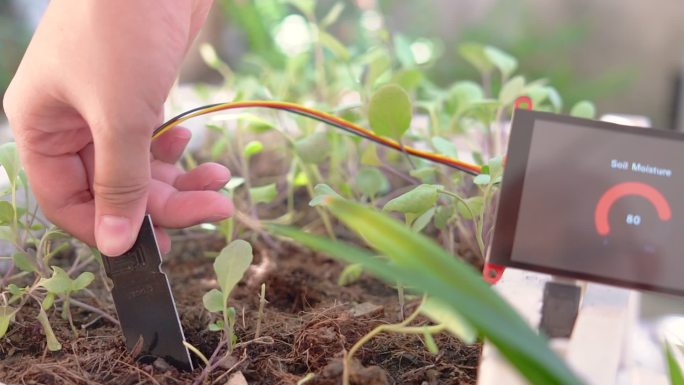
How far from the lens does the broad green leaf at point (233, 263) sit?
54 centimetres

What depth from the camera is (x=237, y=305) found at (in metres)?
0.65

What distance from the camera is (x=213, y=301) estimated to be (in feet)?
1.77

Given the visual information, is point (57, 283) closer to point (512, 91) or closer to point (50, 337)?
point (50, 337)

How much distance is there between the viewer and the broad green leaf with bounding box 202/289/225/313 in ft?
1.76

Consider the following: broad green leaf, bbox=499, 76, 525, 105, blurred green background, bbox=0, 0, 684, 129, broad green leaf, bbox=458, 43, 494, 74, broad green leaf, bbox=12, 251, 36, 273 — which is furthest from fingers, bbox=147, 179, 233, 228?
blurred green background, bbox=0, 0, 684, 129

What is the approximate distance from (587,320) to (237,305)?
0.31m

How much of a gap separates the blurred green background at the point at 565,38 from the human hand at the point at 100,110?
98 centimetres

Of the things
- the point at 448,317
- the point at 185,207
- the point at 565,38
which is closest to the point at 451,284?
the point at 448,317

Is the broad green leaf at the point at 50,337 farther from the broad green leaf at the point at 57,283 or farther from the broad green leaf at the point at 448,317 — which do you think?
the broad green leaf at the point at 448,317

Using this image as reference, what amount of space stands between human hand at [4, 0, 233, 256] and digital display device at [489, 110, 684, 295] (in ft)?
0.80

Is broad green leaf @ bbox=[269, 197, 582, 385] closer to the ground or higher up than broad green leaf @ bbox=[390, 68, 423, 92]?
closer to the ground

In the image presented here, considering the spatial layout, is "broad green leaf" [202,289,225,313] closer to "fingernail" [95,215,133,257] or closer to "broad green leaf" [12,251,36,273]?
"fingernail" [95,215,133,257]

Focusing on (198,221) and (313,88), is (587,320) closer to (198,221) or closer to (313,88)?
(198,221)

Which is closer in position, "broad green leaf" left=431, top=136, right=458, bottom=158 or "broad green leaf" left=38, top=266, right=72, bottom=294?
"broad green leaf" left=38, top=266, right=72, bottom=294
